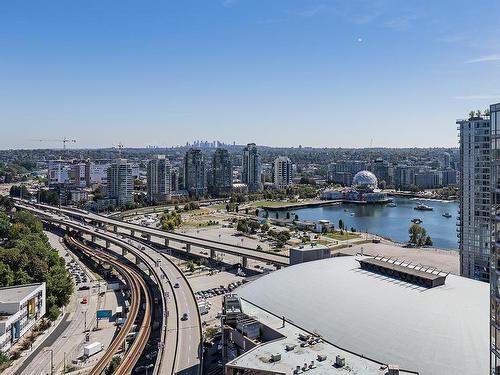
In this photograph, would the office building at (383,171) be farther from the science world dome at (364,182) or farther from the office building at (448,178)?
the science world dome at (364,182)

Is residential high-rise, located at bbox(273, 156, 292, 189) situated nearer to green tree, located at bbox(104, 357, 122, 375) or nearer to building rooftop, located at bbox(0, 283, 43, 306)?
building rooftop, located at bbox(0, 283, 43, 306)

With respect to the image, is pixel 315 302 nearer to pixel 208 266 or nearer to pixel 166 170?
pixel 208 266

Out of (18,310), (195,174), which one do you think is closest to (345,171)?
(195,174)

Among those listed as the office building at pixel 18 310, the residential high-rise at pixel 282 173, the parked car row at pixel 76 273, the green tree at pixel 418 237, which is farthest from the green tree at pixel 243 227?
the residential high-rise at pixel 282 173

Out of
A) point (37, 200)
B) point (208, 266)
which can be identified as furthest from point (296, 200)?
point (208, 266)

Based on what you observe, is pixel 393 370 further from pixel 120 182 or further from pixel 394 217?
pixel 120 182

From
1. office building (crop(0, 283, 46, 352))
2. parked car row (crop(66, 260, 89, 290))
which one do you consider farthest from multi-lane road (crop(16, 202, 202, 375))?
office building (crop(0, 283, 46, 352))
